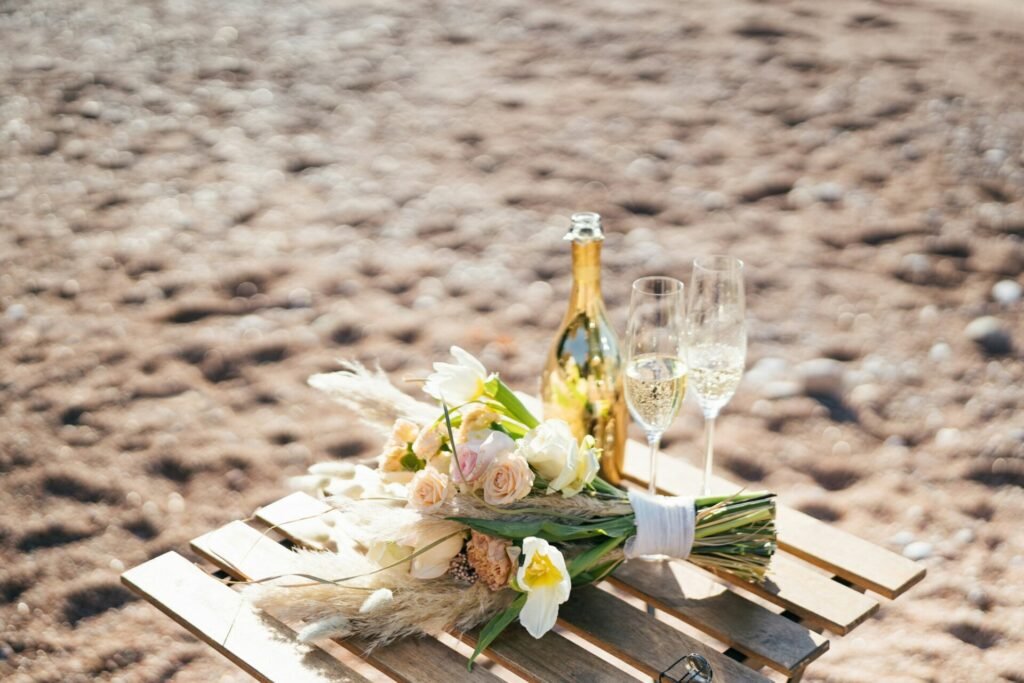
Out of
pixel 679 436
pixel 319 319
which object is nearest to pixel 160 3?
pixel 319 319

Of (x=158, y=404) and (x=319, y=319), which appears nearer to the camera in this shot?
(x=158, y=404)

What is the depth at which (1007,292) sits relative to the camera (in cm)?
343

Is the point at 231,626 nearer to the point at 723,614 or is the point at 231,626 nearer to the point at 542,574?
the point at 542,574

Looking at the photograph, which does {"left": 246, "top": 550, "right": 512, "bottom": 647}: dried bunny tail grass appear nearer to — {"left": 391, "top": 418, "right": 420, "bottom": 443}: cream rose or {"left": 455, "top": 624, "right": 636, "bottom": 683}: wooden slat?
{"left": 455, "top": 624, "right": 636, "bottom": 683}: wooden slat

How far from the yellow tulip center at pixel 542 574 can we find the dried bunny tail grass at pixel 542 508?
0.34 feet

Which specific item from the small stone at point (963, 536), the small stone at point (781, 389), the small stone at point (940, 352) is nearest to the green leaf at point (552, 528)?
the small stone at point (963, 536)

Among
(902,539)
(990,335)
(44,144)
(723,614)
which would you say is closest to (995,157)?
(990,335)

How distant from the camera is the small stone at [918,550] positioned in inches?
102

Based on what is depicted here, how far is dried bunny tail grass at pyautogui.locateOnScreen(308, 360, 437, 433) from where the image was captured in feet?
6.19

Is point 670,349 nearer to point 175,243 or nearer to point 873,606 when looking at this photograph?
point 873,606

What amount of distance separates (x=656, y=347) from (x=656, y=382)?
52mm

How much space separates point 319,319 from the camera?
135 inches

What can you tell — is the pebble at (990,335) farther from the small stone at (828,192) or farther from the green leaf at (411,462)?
the green leaf at (411,462)

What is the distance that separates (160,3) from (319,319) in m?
2.90
